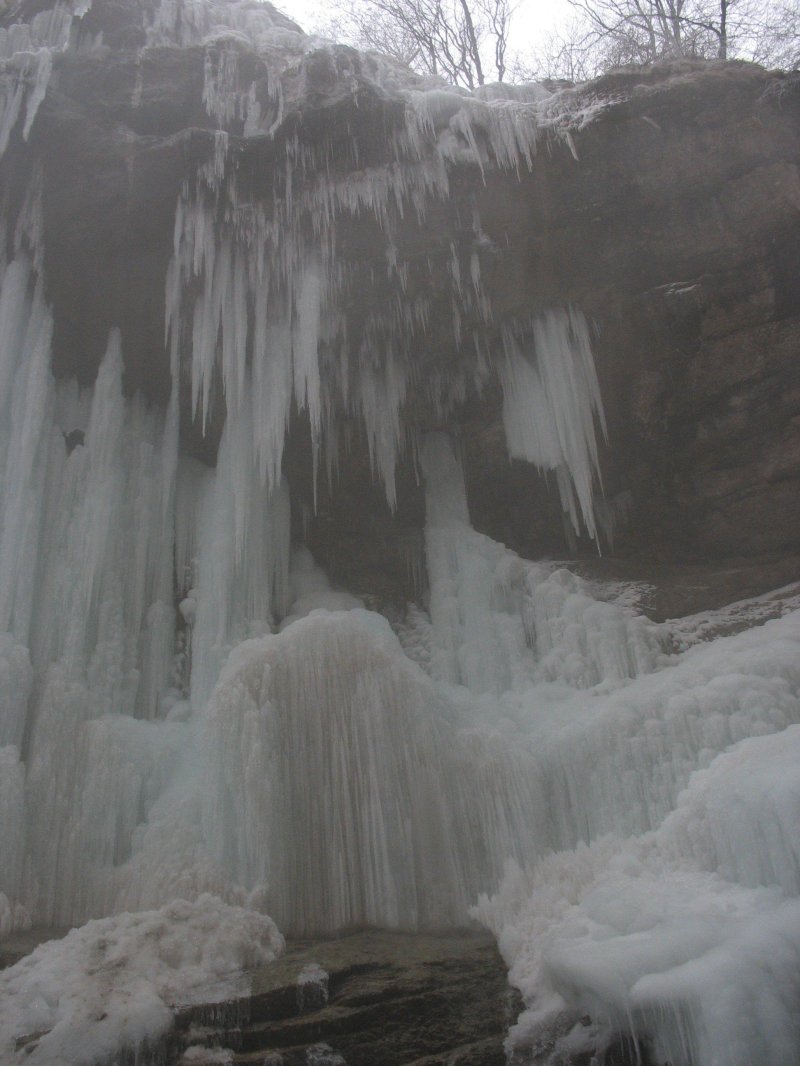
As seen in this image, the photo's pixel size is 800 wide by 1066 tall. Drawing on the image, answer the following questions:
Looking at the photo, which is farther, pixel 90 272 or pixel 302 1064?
pixel 90 272

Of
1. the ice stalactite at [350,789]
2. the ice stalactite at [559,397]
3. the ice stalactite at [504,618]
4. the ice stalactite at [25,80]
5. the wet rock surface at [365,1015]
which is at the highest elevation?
the ice stalactite at [25,80]

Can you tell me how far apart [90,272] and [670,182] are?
19.8 feet

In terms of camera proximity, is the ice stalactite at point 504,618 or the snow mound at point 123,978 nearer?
the snow mound at point 123,978

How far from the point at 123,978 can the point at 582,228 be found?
775cm

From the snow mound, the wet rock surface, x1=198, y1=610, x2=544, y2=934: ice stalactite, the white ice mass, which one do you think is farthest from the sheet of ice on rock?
the snow mound

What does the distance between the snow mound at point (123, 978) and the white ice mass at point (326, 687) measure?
3 cm

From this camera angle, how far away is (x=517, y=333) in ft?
31.8

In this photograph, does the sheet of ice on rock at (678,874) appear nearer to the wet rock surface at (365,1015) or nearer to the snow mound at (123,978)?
the wet rock surface at (365,1015)

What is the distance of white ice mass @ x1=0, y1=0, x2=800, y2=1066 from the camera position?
5.06 m

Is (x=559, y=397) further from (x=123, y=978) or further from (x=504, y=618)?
(x=123, y=978)

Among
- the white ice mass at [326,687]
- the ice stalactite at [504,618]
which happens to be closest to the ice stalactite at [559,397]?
the white ice mass at [326,687]

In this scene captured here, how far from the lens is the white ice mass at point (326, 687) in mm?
5062

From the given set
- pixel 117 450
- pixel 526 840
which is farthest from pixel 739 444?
pixel 117 450

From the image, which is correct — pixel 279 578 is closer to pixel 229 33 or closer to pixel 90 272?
pixel 90 272
